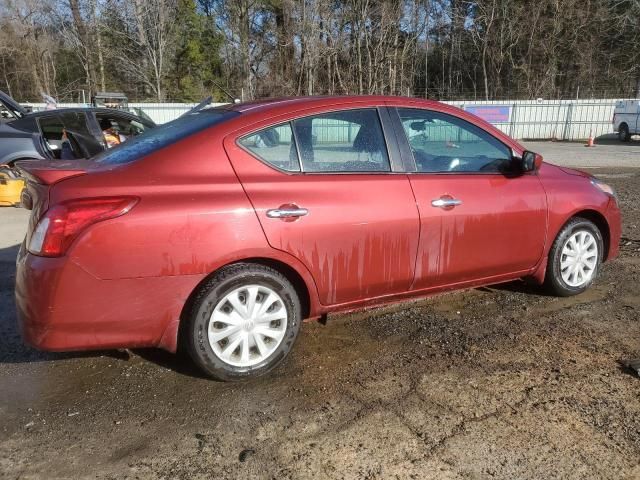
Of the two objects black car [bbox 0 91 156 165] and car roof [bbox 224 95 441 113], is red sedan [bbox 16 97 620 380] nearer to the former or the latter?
car roof [bbox 224 95 441 113]

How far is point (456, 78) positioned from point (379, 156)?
150 feet

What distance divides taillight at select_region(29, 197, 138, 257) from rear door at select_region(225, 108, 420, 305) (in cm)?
74

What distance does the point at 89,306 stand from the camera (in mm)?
2822

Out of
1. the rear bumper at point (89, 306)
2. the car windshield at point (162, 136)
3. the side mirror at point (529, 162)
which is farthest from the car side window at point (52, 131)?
the side mirror at point (529, 162)

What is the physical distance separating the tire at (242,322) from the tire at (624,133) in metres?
26.2

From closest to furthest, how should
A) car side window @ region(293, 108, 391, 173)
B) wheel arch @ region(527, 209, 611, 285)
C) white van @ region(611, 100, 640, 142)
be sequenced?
1. car side window @ region(293, 108, 391, 173)
2. wheel arch @ region(527, 209, 611, 285)
3. white van @ region(611, 100, 640, 142)

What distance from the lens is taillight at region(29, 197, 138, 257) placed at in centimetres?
273

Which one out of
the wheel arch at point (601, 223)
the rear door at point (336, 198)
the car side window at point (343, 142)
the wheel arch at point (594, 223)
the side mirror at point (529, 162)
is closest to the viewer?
the rear door at point (336, 198)

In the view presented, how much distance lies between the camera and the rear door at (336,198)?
314 centimetres

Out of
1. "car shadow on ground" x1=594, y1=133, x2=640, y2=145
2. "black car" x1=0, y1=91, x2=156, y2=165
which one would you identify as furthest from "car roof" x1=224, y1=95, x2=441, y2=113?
"car shadow on ground" x1=594, y1=133, x2=640, y2=145

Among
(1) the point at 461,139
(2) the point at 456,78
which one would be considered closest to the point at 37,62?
(2) the point at 456,78

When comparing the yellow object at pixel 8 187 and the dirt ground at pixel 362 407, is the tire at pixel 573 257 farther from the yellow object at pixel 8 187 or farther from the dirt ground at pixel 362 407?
the yellow object at pixel 8 187

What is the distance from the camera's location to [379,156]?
3557 millimetres

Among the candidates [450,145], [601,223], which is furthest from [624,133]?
[450,145]
